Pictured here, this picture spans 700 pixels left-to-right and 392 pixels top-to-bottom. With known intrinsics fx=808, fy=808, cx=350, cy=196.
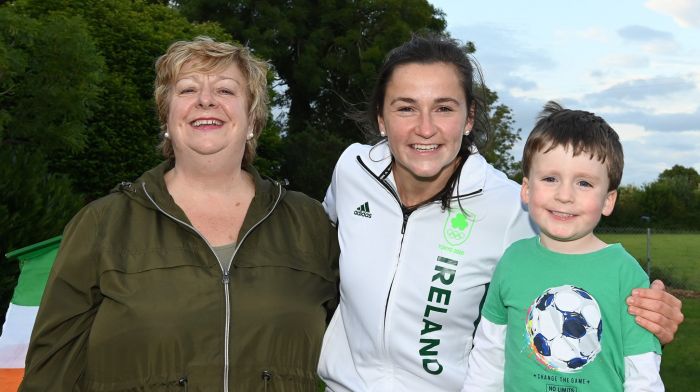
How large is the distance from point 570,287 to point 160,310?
1627 millimetres

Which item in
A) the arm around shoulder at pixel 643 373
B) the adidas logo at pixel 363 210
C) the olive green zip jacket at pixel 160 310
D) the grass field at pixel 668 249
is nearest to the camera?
the arm around shoulder at pixel 643 373

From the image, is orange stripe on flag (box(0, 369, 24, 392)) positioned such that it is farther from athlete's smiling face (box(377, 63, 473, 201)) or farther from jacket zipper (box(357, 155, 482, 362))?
athlete's smiling face (box(377, 63, 473, 201))

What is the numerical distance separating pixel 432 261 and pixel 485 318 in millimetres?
397

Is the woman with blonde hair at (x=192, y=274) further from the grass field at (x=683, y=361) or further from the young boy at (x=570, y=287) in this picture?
the grass field at (x=683, y=361)

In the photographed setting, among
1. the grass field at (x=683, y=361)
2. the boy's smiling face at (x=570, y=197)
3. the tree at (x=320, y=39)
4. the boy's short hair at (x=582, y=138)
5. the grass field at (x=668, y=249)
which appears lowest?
the grass field at (x=683, y=361)

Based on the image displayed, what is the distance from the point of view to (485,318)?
3188 mm

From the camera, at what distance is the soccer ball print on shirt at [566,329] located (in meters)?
2.88

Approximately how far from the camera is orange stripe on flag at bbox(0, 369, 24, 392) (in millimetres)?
4688

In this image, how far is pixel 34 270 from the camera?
4773 millimetres

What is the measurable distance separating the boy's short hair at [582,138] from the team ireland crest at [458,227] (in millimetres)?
445

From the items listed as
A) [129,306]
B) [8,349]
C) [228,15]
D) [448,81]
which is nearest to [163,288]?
[129,306]

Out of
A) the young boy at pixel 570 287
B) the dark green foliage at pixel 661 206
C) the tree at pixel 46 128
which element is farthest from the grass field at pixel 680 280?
the tree at pixel 46 128

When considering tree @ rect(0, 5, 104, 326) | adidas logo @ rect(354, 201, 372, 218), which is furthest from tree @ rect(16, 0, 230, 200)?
adidas logo @ rect(354, 201, 372, 218)

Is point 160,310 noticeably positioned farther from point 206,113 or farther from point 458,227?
point 458,227
